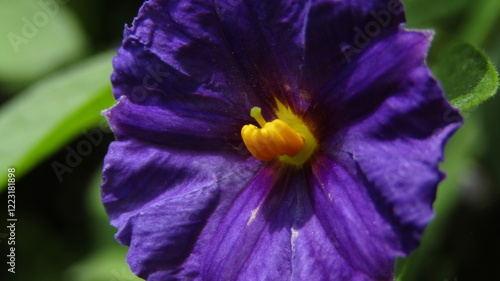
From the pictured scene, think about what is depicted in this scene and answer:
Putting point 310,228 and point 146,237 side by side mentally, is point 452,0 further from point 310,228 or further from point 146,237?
point 146,237

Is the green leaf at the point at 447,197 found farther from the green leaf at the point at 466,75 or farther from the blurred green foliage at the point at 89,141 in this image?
the green leaf at the point at 466,75

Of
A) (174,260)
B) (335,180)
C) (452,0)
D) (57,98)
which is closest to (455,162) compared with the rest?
(452,0)

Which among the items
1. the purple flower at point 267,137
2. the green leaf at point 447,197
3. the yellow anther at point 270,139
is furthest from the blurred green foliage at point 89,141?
the yellow anther at point 270,139

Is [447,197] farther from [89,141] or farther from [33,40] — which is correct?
[33,40]

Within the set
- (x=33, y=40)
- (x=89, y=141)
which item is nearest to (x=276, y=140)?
(x=89, y=141)

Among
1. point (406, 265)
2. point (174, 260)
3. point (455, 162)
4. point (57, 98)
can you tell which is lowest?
point (455, 162)

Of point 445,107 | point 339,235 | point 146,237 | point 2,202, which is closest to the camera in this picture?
point 445,107

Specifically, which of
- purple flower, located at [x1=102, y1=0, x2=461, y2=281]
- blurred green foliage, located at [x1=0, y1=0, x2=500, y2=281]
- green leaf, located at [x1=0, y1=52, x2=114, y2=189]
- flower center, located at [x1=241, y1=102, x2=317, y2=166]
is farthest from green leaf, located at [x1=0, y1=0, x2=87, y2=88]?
flower center, located at [x1=241, y1=102, x2=317, y2=166]
